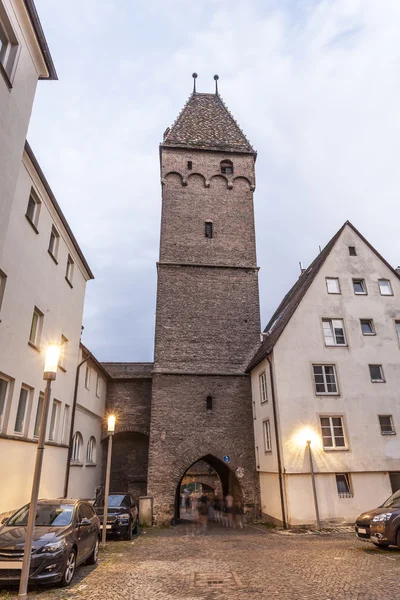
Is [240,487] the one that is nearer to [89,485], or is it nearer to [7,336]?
[89,485]

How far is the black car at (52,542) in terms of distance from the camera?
7062 mm

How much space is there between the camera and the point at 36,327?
13391 millimetres

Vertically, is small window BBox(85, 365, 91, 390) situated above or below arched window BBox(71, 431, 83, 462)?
above

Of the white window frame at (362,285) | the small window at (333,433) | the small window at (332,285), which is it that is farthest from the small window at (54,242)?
the white window frame at (362,285)

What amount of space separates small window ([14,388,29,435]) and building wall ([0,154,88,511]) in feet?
0.46

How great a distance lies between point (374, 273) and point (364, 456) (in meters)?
8.98

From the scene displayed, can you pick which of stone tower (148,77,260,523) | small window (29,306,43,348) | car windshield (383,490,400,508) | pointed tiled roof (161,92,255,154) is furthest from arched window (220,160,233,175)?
car windshield (383,490,400,508)

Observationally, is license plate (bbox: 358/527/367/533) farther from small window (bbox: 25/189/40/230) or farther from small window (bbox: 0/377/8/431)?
small window (bbox: 25/189/40/230)

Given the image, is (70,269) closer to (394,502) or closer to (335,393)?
(335,393)

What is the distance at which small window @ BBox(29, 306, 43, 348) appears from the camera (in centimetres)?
1308

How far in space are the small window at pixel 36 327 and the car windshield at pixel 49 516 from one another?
5385mm

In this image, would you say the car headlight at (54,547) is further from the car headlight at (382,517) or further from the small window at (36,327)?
the car headlight at (382,517)

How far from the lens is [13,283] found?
11180mm

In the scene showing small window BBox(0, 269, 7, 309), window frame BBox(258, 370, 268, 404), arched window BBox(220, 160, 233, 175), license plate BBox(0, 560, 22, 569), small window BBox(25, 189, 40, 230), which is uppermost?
arched window BBox(220, 160, 233, 175)
